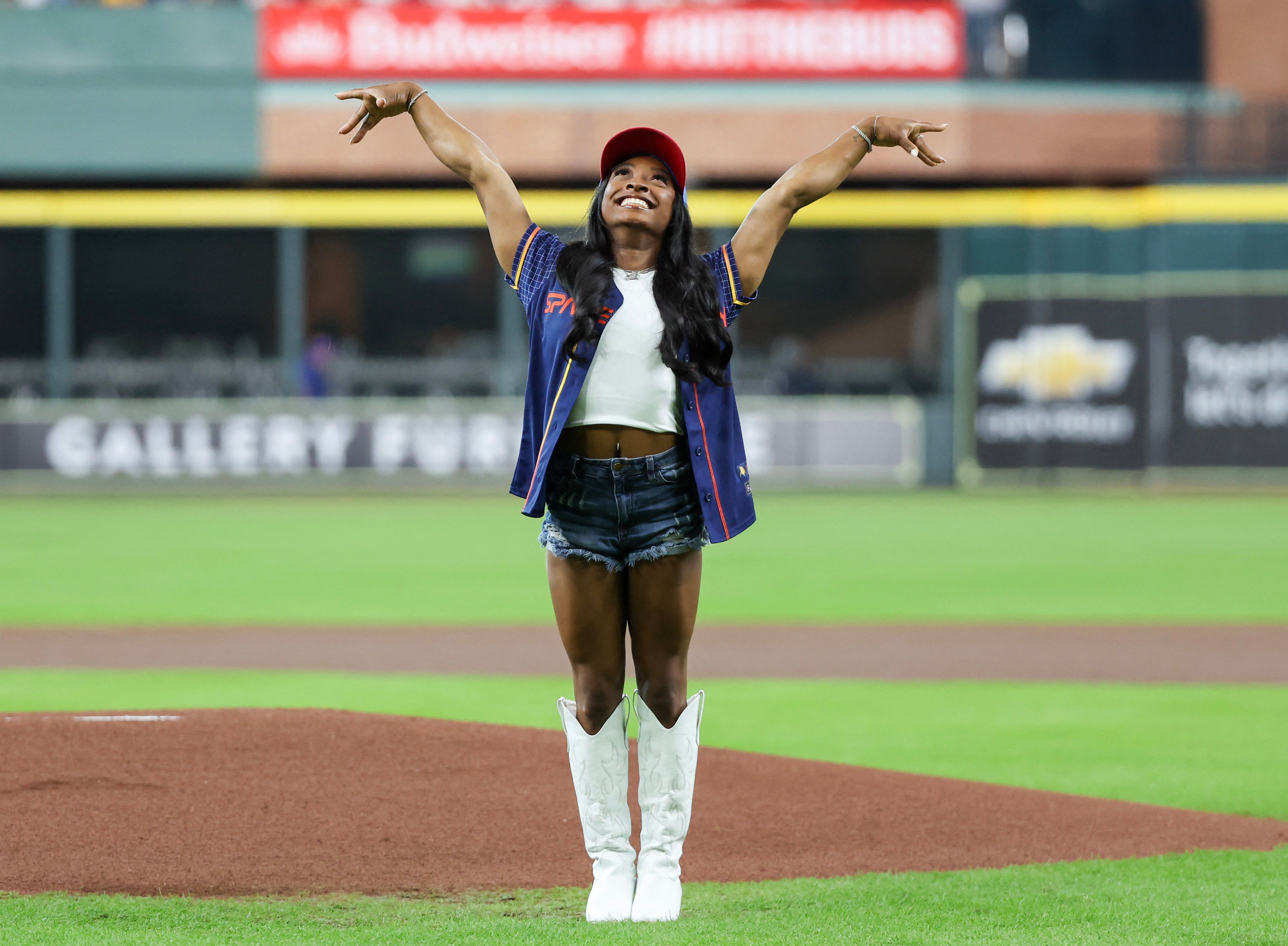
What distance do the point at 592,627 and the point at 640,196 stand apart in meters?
1.10

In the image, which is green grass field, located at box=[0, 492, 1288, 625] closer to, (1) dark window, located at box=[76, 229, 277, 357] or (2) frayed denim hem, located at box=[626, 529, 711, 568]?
(1) dark window, located at box=[76, 229, 277, 357]

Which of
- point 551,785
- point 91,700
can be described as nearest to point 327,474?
point 91,700

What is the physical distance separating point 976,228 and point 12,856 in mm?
21825

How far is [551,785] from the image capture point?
571 cm

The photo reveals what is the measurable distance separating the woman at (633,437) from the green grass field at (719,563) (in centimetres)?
668

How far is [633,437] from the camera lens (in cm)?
414

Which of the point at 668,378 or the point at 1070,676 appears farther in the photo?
the point at 1070,676

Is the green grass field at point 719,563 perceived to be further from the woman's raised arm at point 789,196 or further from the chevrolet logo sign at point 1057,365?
the woman's raised arm at point 789,196

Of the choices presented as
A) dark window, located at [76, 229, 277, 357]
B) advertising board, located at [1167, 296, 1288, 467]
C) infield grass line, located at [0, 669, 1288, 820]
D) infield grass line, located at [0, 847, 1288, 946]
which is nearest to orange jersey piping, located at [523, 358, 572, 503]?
infield grass line, located at [0, 847, 1288, 946]

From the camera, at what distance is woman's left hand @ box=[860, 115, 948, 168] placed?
14.4 ft

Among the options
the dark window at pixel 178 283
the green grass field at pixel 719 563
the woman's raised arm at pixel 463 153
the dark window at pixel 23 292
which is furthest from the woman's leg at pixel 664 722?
the dark window at pixel 23 292

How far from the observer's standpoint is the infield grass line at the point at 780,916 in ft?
13.0

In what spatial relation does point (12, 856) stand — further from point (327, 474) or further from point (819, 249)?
point (819, 249)

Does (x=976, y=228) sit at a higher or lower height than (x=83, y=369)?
higher
